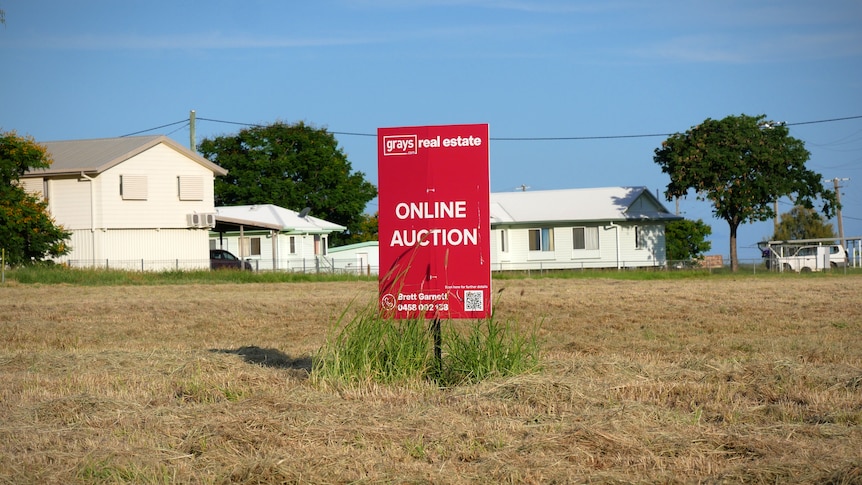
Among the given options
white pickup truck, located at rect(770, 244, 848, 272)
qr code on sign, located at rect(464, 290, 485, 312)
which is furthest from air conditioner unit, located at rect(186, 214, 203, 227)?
qr code on sign, located at rect(464, 290, 485, 312)

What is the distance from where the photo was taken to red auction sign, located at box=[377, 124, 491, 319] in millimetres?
9594

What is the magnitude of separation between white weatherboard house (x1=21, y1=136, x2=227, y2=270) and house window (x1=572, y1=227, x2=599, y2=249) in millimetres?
19587

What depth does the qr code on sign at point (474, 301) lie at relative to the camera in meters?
9.59

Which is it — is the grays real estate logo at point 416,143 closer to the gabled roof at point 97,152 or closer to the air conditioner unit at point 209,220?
the gabled roof at point 97,152

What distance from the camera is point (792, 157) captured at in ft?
172

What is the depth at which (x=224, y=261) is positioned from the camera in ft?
157

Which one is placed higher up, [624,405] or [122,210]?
[122,210]

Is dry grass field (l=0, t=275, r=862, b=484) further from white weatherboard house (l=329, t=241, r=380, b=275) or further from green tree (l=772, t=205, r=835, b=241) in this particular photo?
green tree (l=772, t=205, r=835, b=241)

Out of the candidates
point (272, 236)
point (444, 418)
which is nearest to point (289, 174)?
point (272, 236)

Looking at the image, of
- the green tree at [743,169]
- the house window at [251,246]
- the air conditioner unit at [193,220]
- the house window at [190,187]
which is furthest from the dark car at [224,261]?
the green tree at [743,169]

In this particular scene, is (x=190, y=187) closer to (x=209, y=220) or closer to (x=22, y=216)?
(x=209, y=220)

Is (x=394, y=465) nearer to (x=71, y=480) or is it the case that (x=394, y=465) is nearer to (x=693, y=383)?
(x=71, y=480)

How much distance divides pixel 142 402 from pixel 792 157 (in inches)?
1942

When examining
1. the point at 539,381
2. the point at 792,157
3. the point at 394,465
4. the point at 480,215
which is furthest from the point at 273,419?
the point at 792,157
